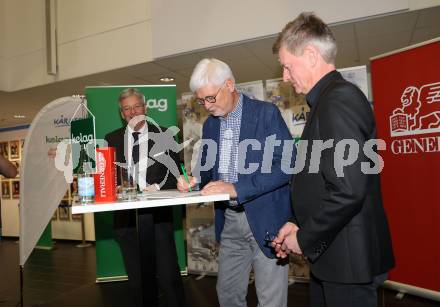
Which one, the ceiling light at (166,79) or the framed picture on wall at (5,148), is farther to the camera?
the framed picture on wall at (5,148)

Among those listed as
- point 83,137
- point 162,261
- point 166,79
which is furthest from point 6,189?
point 83,137

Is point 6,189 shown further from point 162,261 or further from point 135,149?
point 162,261

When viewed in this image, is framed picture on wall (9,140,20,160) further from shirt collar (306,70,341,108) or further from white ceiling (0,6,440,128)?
shirt collar (306,70,341,108)

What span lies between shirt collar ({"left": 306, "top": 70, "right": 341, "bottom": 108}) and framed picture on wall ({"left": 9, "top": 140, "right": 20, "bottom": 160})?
856cm

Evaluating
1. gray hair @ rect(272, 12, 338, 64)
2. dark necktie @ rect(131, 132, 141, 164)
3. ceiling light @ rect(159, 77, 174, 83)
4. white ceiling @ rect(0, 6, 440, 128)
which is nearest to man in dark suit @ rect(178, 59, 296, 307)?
gray hair @ rect(272, 12, 338, 64)

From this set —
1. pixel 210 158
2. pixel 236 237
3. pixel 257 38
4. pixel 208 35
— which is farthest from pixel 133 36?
pixel 236 237

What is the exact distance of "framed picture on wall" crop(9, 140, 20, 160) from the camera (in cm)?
828

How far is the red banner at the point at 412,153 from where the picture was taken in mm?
2867

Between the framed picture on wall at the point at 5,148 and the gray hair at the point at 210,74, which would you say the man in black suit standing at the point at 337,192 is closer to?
the gray hair at the point at 210,74

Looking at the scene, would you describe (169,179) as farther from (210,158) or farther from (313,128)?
(313,128)

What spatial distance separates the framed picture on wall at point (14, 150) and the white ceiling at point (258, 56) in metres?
2.02

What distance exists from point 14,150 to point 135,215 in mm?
7499

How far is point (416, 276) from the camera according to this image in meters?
3.06

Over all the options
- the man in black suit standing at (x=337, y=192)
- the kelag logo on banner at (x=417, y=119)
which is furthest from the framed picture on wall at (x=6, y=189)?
the man in black suit standing at (x=337, y=192)
